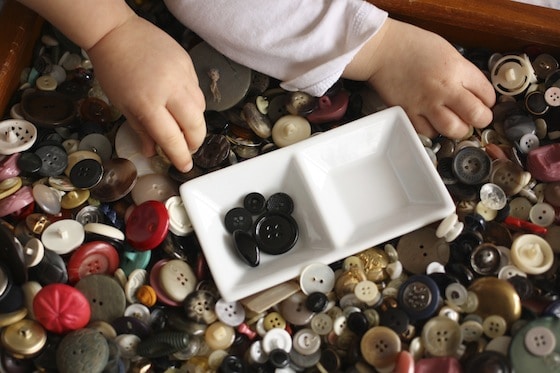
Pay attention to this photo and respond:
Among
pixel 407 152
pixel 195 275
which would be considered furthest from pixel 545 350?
pixel 195 275

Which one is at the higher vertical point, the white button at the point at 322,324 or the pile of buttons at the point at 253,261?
the pile of buttons at the point at 253,261

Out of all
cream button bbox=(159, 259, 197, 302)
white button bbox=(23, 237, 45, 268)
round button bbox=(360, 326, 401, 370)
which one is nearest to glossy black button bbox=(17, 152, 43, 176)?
white button bbox=(23, 237, 45, 268)

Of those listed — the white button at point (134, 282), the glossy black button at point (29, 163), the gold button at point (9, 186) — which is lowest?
the white button at point (134, 282)

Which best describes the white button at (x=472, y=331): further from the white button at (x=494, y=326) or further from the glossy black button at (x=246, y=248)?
the glossy black button at (x=246, y=248)

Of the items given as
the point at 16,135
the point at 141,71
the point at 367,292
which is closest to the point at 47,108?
the point at 16,135

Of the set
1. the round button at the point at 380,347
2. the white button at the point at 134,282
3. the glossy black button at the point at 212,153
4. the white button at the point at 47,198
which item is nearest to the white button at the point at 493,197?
the round button at the point at 380,347

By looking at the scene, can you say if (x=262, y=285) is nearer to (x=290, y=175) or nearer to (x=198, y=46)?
(x=290, y=175)

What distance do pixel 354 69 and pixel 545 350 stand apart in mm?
439

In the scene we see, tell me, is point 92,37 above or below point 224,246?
above

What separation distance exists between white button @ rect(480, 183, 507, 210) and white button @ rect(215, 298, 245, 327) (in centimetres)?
34

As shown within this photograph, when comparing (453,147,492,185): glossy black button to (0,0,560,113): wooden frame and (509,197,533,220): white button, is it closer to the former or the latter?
(509,197,533,220): white button

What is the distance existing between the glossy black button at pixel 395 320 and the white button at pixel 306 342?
0.26 ft

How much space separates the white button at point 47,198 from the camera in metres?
0.84

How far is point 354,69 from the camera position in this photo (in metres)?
0.92
